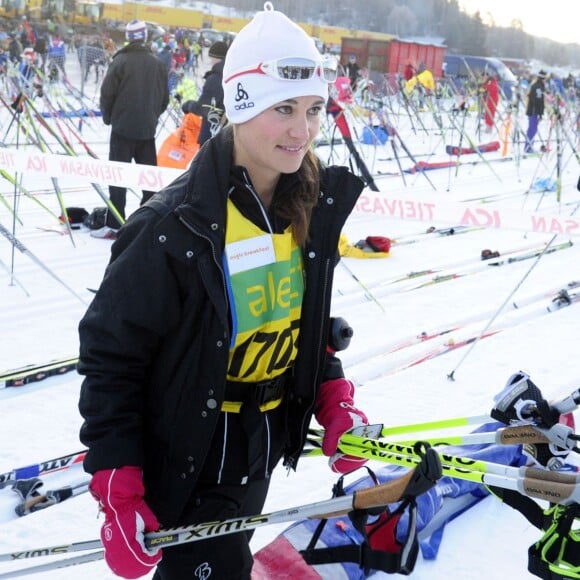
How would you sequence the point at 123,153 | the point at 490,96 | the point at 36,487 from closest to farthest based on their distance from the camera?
the point at 36,487, the point at 123,153, the point at 490,96

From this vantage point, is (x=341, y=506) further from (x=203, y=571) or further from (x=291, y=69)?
(x=291, y=69)

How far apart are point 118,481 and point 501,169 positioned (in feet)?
40.2

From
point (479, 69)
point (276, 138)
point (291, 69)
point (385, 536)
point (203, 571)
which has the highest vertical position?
point (479, 69)

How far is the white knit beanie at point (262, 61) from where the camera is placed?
5.35ft

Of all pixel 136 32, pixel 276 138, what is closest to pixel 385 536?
pixel 276 138

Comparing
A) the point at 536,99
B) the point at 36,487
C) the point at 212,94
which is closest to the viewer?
the point at 36,487

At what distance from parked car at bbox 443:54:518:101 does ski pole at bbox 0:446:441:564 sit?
23771 millimetres

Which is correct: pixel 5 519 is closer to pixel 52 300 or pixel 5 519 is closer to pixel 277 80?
pixel 277 80

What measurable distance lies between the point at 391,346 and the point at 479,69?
1078 inches

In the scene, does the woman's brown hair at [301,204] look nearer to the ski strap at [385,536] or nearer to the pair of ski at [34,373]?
the ski strap at [385,536]

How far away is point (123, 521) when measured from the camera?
1.49m

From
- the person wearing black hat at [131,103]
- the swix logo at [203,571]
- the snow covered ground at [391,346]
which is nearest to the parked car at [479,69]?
the snow covered ground at [391,346]

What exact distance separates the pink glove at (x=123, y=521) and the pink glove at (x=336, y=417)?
1.59 feet

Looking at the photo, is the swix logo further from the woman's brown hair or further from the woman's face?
the woman's face
